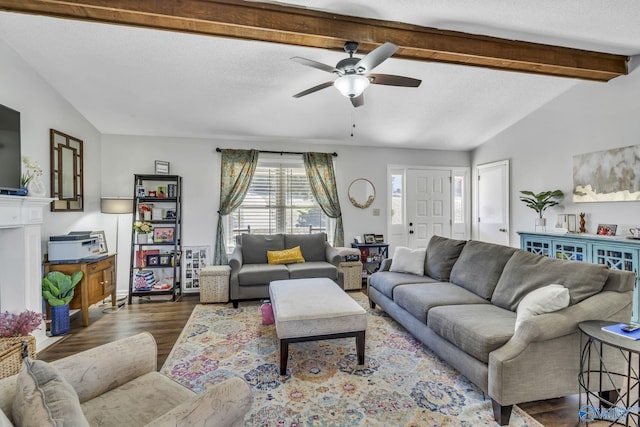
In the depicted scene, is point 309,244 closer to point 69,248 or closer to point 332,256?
point 332,256

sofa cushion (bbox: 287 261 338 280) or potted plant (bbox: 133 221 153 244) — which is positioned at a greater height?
potted plant (bbox: 133 221 153 244)

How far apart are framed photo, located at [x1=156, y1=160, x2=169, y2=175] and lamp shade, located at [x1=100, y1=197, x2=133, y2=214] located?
64cm

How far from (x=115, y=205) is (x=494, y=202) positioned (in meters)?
6.08

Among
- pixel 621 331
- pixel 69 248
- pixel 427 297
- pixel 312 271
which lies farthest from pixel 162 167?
pixel 621 331

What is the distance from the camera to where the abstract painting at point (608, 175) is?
3498 millimetres

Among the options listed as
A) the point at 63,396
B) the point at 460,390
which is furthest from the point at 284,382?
the point at 63,396

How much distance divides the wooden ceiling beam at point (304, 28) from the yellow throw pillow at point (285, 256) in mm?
2892

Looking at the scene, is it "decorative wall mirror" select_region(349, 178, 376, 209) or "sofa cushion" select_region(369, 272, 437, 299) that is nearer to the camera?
"sofa cushion" select_region(369, 272, 437, 299)

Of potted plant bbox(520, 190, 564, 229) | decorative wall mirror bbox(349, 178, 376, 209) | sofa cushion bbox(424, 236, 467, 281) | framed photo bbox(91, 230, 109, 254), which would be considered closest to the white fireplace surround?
framed photo bbox(91, 230, 109, 254)

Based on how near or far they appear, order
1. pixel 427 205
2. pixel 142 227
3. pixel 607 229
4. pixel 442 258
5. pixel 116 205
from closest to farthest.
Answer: pixel 442 258 → pixel 607 229 → pixel 116 205 → pixel 142 227 → pixel 427 205

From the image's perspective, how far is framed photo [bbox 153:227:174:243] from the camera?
469 cm

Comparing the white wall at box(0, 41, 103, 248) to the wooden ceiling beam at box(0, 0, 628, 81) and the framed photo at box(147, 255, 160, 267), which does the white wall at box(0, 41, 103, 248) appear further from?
the wooden ceiling beam at box(0, 0, 628, 81)

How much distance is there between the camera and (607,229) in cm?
A: 372

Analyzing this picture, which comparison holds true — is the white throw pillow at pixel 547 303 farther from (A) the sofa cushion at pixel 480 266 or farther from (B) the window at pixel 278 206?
(B) the window at pixel 278 206
